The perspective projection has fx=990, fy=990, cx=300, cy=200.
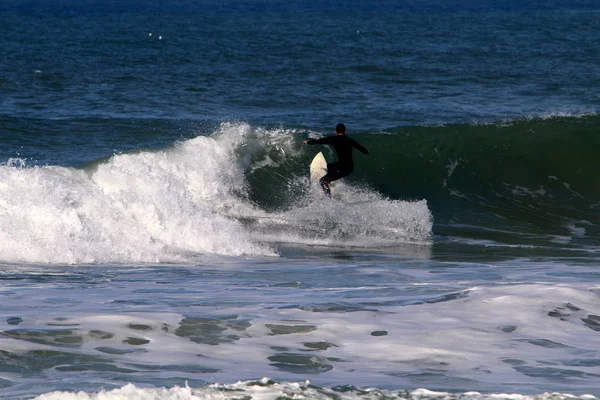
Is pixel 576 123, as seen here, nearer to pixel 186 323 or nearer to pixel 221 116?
pixel 221 116

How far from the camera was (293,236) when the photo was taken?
13.5m

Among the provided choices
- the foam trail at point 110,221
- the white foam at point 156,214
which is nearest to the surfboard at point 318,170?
the white foam at point 156,214

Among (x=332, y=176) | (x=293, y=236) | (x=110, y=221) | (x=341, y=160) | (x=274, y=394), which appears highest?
(x=341, y=160)

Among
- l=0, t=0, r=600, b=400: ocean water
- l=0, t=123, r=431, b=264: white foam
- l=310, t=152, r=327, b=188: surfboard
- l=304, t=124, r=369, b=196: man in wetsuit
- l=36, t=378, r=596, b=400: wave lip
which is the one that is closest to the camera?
l=36, t=378, r=596, b=400: wave lip

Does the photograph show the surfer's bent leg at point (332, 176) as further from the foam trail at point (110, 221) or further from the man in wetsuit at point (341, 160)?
the foam trail at point (110, 221)

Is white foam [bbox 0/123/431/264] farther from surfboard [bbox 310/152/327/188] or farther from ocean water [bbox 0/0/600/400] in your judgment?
surfboard [bbox 310/152/327/188]

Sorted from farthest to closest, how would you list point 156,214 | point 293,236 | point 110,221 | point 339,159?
1. point 339,159
2. point 293,236
3. point 156,214
4. point 110,221

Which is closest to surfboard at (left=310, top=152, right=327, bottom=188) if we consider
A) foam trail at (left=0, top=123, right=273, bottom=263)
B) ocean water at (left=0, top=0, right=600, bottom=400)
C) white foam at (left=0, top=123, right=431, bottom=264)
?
ocean water at (left=0, top=0, right=600, bottom=400)

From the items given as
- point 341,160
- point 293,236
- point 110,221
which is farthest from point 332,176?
point 110,221

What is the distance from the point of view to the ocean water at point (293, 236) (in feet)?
21.1

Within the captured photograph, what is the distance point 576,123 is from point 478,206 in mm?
6187

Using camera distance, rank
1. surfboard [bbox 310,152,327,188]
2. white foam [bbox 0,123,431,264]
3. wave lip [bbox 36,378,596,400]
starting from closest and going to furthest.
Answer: wave lip [bbox 36,378,596,400] → white foam [bbox 0,123,431,264] → surfboard [bbox 310,152,327,188]

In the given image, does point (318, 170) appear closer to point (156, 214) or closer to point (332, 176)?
point (332, 176)

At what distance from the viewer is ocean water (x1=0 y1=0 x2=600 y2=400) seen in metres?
6.45
